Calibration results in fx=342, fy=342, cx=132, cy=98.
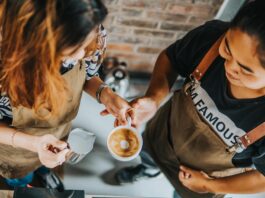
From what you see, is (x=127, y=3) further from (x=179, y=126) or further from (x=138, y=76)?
(x=179, y=126)

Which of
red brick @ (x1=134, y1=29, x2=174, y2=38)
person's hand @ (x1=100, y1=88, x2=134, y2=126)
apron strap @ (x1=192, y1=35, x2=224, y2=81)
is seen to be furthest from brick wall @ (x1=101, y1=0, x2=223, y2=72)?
apron strap @ (x1=192, y1=35, x2=224, y2=81)

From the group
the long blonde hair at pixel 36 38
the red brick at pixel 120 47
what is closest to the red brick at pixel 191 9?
the red brick at pixel 120 47

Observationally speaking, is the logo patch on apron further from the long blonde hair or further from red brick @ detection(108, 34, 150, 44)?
red brick @ detection(108, 34, 150, 44)

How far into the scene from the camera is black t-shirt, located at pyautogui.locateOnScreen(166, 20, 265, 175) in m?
1.46

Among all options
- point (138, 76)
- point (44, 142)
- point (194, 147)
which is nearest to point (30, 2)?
point (44, 142)

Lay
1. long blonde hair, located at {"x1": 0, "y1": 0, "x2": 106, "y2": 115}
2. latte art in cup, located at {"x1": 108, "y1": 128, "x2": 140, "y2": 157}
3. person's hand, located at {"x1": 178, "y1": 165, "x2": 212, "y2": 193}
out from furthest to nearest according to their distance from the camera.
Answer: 1. person's hand, located at {"x1": 178, "y1": 165, "x2": 212, "y2": 193}
2. latte art in cup, located at {"x1": 108, "y1": 128, "x2": 140, "y2": 157}
3. long blonde hair, located at {"x1": 0, "y1": 0, "x2": 106, "y2": 115}

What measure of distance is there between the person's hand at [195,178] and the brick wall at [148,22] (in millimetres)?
1180

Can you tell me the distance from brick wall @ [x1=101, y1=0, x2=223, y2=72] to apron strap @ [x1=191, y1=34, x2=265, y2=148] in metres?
0.96

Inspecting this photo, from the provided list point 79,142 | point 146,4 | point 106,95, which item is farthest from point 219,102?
point 146,4

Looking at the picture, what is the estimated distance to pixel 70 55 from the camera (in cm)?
120

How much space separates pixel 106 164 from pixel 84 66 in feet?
3.88

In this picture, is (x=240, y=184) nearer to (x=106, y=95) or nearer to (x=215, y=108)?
(x=215, y=108)

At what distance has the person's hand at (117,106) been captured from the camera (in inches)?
65.4

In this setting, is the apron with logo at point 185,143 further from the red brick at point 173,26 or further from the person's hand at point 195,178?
the red brick at point 173,26
